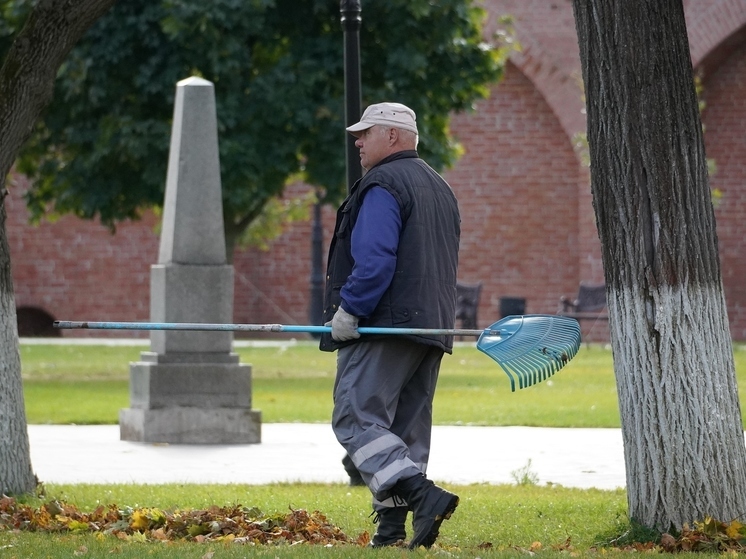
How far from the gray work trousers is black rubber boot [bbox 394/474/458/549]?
57 millimetres

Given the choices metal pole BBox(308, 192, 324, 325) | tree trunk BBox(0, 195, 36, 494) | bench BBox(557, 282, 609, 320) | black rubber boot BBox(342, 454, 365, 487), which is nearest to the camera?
tree trunk BBox(0, 195, 36, 494)

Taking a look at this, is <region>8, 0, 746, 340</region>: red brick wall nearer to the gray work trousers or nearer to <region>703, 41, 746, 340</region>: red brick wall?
<region>703, 41, 746, 340</region>: red brick wall

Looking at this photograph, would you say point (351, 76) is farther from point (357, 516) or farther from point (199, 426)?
point (199, 426)

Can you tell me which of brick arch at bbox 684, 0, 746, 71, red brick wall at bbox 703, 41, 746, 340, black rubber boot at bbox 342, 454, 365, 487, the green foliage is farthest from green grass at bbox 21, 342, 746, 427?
brick arch at bbox 684, 0, 746, 71

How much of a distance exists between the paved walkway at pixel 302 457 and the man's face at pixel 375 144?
3.24 meters

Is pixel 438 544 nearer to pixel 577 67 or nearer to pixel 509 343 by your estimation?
pixel 509 343

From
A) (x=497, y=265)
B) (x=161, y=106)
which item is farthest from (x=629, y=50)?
(x=497, y=265)

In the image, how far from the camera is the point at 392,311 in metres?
5.85

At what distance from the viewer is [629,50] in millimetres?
6090

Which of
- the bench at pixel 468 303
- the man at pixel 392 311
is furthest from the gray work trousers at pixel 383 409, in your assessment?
the bench at pixel 468 303

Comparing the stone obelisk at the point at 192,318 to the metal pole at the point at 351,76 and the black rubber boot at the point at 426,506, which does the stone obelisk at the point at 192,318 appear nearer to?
the metal pole at the point at 351,76

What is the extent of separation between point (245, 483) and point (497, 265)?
20820mm

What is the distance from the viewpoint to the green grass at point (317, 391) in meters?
13.2

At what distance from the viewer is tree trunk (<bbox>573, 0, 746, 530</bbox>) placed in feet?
19.9
